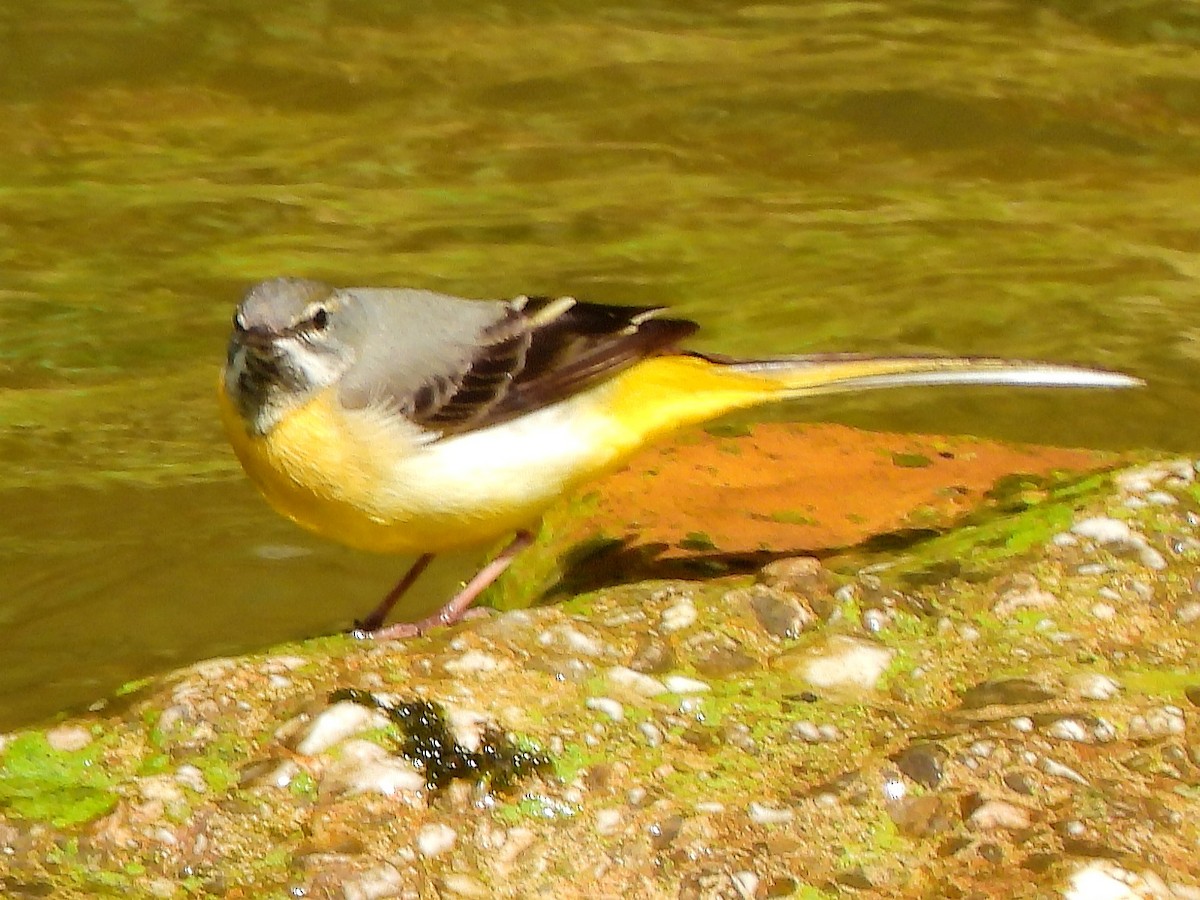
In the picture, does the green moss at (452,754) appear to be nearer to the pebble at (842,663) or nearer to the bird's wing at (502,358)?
the pebble at (842,663)

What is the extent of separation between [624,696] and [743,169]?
7.94 m

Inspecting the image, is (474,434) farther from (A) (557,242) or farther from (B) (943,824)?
(A) (557,242)

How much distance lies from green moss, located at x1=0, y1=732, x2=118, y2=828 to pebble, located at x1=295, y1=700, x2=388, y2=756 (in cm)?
43

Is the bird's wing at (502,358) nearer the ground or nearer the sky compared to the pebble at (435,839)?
nearer the sky

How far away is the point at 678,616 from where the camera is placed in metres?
4.59

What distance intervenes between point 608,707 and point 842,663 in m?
0.60

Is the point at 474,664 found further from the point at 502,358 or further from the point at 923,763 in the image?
the point at 502,358

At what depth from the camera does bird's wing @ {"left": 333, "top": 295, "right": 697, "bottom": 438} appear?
16.5ft

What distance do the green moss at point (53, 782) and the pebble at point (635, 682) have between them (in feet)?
3.79

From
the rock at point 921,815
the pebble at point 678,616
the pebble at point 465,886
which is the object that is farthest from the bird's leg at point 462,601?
the rock at point 921,815

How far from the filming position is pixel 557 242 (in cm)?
1068

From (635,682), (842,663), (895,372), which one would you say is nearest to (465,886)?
(635,682)

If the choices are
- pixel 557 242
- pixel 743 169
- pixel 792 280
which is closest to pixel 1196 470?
pixel 792 280

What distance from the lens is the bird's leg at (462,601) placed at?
16.4 ft
